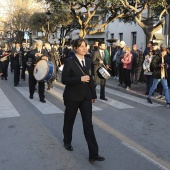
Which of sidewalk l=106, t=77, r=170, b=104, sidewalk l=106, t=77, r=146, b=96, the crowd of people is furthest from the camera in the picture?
sidewalk l=106, t=77, r=146, b=96

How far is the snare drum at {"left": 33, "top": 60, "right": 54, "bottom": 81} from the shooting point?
348 inches

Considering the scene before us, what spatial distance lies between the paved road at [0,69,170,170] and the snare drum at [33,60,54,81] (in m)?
0.77

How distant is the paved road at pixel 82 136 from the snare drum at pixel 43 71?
30.5 inches

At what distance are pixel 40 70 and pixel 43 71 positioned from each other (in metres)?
0.17

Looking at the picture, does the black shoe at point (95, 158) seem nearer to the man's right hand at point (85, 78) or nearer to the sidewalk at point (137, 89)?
the man's right hand at point (85, 78)

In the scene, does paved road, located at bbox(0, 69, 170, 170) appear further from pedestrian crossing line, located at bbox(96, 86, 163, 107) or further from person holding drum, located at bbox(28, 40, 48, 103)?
person holding drum, located at bbox(28, 40, 48, 103)

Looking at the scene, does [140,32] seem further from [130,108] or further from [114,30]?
[130,108]

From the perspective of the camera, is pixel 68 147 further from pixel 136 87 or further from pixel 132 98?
pixel 136 87

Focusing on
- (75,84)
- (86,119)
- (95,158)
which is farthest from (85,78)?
(95,158)

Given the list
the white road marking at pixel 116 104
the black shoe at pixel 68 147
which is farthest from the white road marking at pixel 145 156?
the white road marking at pixel 116 104

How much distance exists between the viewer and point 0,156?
15.5 ft

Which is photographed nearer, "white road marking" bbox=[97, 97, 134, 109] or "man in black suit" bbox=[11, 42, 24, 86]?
"white road marking" bbox=[97, 97, 134, 109]

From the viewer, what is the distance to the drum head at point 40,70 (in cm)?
888

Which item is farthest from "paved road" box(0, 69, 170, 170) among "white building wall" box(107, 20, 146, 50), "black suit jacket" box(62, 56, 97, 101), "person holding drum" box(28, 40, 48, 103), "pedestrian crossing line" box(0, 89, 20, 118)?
"white building wall" box(107, 20, 146, 50)
